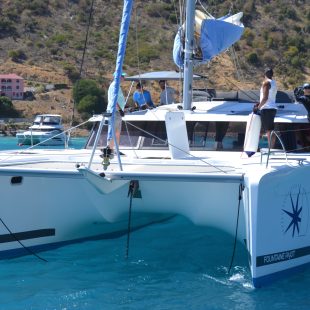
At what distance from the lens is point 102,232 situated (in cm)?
980

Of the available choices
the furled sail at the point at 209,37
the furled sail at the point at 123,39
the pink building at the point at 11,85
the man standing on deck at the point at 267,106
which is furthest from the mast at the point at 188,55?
the pink building at the point at 11,85

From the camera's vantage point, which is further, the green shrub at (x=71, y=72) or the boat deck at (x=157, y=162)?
the green shrub at (x=71, y=72)

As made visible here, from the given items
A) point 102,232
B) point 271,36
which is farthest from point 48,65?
point 102,232

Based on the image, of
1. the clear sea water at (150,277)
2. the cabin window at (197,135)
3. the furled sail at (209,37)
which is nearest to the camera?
the clear sea water at (150,277)

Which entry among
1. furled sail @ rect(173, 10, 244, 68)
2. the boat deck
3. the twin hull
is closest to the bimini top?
furled sail @ rect(173, 10, 244, 68)

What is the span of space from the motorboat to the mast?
2.94 ft

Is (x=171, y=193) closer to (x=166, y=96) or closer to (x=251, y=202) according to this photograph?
(x=251, y=202)

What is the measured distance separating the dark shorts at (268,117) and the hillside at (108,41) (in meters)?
42.5

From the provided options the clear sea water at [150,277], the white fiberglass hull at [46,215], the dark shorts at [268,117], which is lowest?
the clear sea water at [150,277]

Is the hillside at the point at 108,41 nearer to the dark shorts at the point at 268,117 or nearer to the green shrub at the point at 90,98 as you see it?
the green shrub at the point at 90,98

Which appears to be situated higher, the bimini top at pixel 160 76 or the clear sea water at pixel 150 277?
the bimini top at pixel 160 76

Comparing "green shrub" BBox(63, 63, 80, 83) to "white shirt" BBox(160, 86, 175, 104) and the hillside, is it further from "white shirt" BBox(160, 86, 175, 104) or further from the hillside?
"white shirt" BBox(160, 86, 175, 104)

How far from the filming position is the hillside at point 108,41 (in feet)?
199

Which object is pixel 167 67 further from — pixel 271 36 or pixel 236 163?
pixel 236 163
